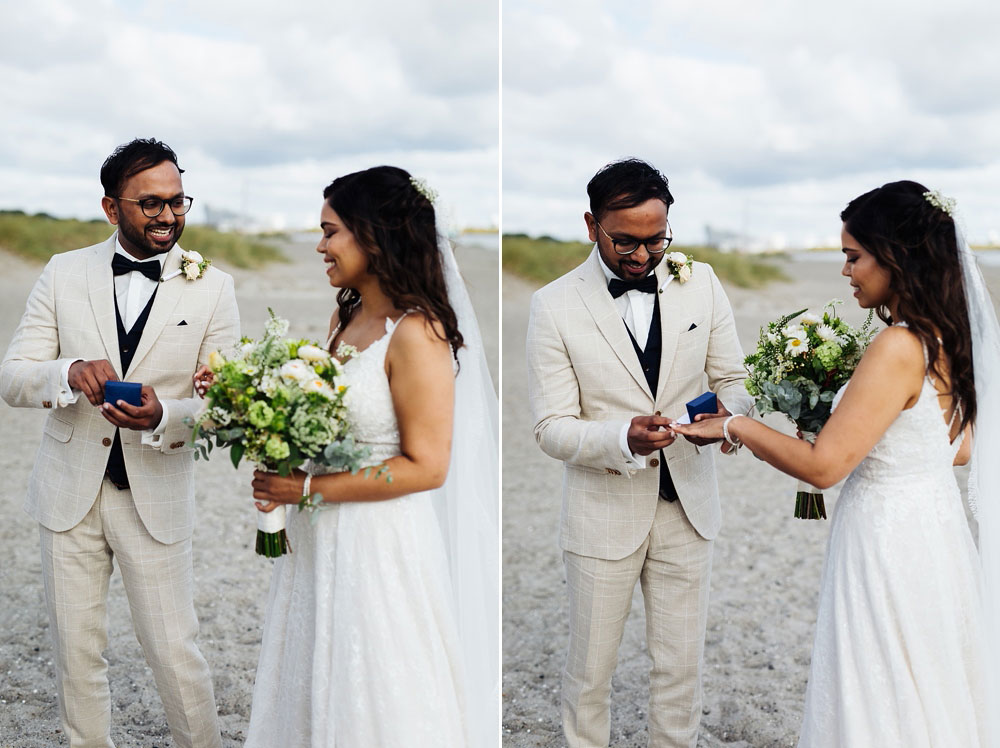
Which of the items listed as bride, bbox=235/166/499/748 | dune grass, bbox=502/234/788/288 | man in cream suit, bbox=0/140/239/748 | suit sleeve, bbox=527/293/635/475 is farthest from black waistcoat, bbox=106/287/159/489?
dune grass, bbox=502/234/788/288

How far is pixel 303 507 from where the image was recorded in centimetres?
308

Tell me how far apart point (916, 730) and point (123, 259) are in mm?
3206

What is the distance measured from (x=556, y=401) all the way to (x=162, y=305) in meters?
1.56

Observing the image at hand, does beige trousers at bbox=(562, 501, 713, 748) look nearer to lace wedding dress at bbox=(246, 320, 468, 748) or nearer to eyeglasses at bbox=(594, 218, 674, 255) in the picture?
lace wedding dress at bbox=(246, 320, 468, 748)

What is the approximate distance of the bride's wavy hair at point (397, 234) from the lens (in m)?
3.09

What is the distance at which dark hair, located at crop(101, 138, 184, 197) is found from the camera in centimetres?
370

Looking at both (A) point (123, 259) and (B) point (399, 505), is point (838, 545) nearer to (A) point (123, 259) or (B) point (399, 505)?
(B) point (399, 505)

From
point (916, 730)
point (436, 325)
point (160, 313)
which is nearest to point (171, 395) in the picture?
point (160, 313)

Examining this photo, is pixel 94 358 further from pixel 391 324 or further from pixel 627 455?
pixel 627 455

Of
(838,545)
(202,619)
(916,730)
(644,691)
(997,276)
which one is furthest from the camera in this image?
(997,276)

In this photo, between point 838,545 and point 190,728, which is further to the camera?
point 190,728

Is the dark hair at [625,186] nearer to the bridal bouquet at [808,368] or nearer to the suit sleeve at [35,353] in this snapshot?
the bridal bouquet at [808,368]

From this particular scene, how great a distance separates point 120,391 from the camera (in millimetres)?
3455

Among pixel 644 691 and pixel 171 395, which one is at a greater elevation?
pixel 171 395
